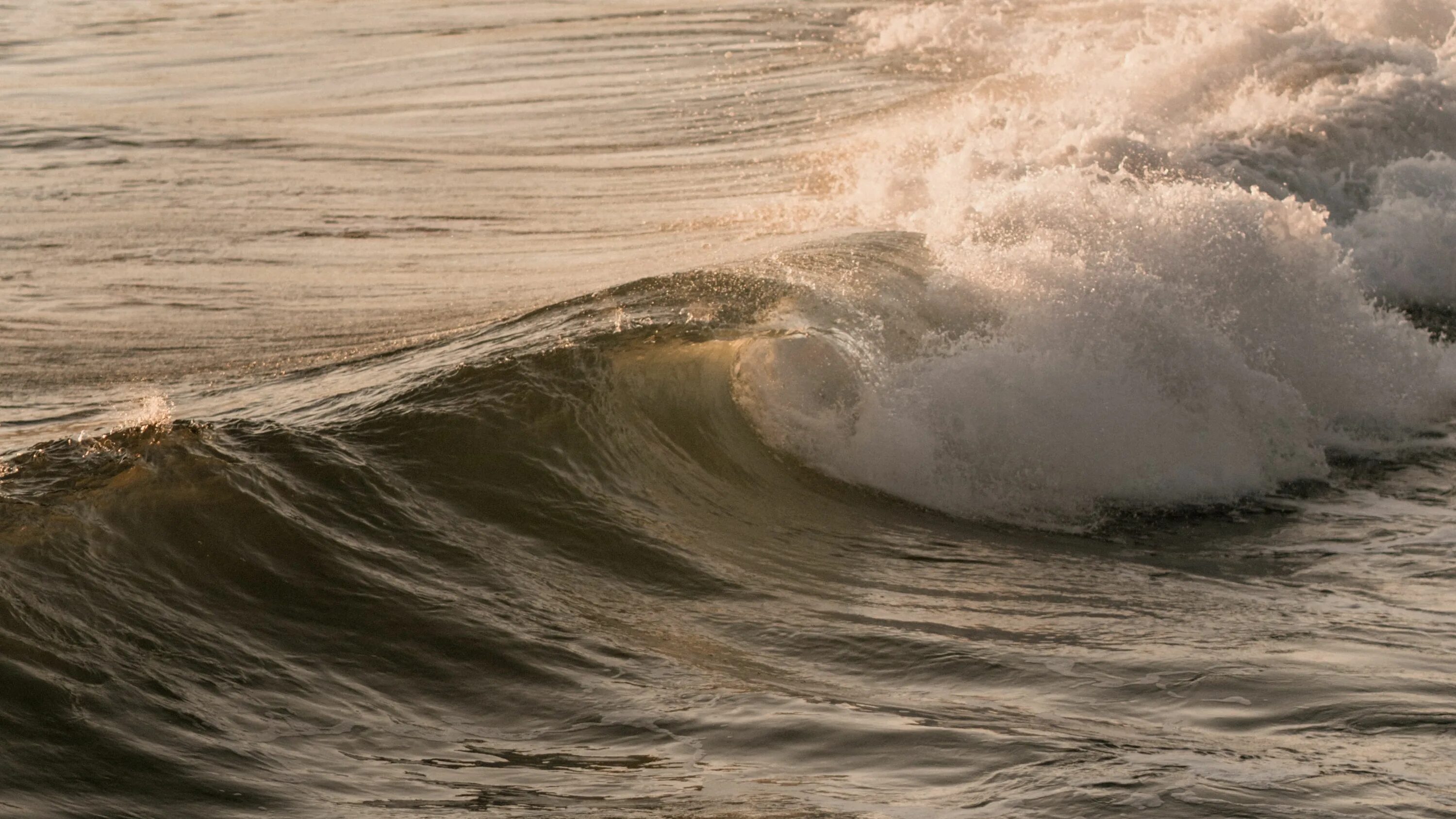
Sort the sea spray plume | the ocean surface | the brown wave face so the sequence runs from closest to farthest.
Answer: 1. the brown wave face
2. the ocean surface
3. the sea spray plume

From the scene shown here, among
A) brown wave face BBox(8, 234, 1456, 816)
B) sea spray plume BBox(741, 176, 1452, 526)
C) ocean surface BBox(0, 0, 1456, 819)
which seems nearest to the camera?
brown wave face BBox(8, 234, 1456, 816)

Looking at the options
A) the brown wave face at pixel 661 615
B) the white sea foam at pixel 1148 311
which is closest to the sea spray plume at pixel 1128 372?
the white sea foam at pixel 1148 311

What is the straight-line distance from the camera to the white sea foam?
6.73 metres

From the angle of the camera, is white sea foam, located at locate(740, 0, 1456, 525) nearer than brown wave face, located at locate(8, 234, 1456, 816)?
No

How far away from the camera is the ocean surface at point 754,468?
4.00m

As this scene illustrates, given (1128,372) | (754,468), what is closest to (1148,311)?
(1128,372)

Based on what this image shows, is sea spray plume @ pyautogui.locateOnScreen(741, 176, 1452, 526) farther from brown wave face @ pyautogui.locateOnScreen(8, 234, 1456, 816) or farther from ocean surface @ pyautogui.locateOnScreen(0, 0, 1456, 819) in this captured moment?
brown wave face @ pyautogui.locateOnScreen(8, 234, 1456, 816)

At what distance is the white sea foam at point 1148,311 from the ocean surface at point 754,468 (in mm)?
30

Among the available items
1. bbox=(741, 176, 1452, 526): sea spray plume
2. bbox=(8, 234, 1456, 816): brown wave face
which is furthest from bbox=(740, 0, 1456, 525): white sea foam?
bbox=(8, 234, 1456, 816): brown wave face

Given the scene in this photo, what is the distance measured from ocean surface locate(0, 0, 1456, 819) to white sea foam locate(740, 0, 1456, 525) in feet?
0.10

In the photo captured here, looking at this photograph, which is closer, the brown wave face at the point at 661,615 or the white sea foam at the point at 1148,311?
the brown wave face at the point at 661,615

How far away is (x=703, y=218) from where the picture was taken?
11227 millimetres

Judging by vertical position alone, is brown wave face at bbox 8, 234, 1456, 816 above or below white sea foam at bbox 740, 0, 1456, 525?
below

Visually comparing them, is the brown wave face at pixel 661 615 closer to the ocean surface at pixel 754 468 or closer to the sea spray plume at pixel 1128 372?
the ocean surface at pixel 754 468
